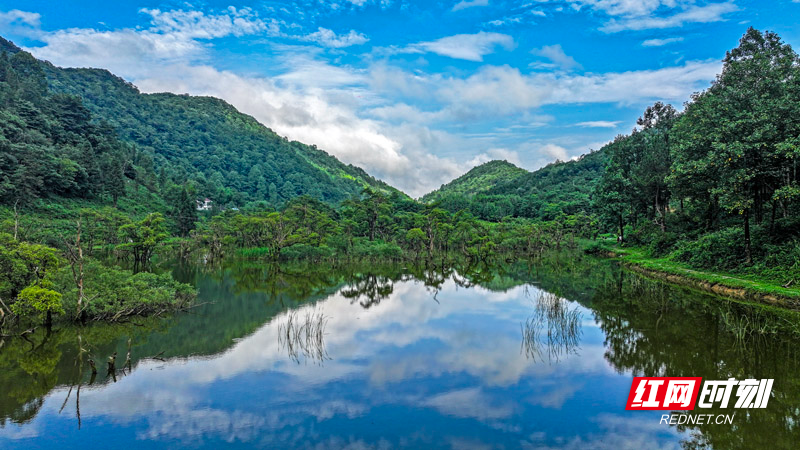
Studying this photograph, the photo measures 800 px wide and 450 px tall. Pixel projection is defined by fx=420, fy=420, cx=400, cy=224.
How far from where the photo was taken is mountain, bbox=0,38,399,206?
285 ft

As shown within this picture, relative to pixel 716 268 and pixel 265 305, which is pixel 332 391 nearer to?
pixel 265 305

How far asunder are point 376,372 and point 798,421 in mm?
6861

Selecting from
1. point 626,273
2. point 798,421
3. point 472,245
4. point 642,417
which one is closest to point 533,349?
point 642,417

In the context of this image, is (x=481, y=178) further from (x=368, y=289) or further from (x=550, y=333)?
(x=550, y=333)

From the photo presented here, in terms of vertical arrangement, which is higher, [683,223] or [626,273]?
[683,223]

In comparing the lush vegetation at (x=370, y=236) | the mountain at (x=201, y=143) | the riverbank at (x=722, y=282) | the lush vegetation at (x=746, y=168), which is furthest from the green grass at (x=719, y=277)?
the mountain at (x=201, y=143)

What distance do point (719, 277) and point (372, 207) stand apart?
90.3 feet

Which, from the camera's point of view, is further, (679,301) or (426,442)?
(679,301)

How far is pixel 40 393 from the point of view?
7.61 m

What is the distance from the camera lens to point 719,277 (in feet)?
54.2

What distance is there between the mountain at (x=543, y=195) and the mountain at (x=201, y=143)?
19519 millimetres

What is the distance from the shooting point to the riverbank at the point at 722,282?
515 inches

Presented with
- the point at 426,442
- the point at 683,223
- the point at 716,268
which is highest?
the point at 683,223

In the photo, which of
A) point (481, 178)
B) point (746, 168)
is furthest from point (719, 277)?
point (481, 178)
